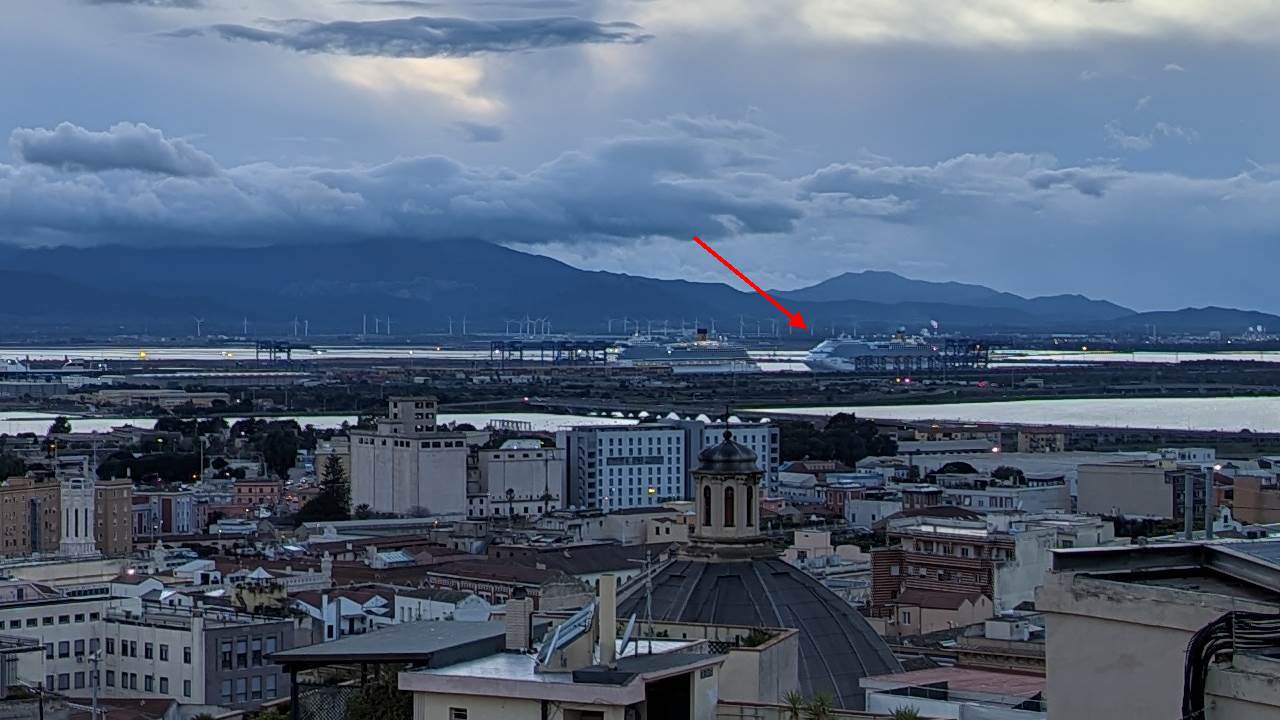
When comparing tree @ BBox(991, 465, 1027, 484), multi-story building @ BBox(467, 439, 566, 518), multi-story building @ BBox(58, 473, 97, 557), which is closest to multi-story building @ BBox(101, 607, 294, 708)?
multi-story building @ BBox(58, 473, 97, 557)

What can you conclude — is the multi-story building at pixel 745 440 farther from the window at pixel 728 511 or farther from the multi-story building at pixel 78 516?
the window at pixel 728 511

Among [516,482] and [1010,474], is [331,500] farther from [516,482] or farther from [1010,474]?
[1010,474]

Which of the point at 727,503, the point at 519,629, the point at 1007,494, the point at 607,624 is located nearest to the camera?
the point at 607,624

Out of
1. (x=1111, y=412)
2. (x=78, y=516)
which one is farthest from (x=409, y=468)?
(x=1111, y=412)

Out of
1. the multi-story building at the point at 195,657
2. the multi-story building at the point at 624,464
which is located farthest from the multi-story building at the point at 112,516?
the multi-story building at the point at 624,464

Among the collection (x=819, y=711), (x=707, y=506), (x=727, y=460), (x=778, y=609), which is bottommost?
(x=778, y=609)

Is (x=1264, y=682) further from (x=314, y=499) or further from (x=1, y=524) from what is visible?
(x=314, y=499)

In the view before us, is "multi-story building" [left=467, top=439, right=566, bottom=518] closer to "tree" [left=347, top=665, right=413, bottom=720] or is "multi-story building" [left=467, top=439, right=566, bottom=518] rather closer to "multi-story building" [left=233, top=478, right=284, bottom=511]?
"multi-story building" [left=233, top=478, right=284, bottom=511]
